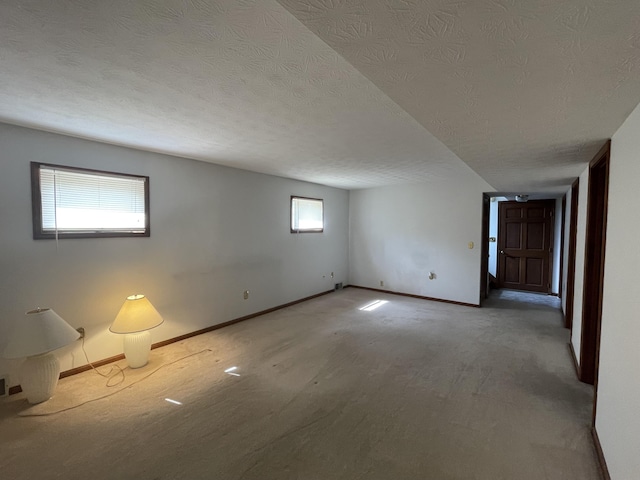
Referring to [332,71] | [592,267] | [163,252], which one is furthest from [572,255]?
[163,252]

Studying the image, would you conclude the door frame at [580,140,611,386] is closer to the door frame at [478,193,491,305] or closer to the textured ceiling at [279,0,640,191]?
the textured ceiling at [279,0,640,191]

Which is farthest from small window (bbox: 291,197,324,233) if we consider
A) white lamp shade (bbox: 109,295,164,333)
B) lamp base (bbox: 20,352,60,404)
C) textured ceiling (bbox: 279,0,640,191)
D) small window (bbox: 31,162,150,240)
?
textured ceiling (bbox: 279,0,640,191)

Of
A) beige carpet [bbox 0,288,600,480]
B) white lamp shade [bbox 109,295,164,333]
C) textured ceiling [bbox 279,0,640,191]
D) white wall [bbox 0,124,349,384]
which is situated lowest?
beige carpet [bbox 0,288,600,480]

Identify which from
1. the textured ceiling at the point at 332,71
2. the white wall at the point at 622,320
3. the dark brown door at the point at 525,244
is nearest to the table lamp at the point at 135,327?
the textured ceiling at the point at 332,71

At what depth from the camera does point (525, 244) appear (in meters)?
6.42

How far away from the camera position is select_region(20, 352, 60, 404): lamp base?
2.34 m

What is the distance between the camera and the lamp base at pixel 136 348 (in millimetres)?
2943

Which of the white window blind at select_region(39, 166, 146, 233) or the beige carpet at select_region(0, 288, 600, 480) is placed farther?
the white window blind at select_region(39, 166, 146, 233)

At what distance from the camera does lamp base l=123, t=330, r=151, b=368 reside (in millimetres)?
2943

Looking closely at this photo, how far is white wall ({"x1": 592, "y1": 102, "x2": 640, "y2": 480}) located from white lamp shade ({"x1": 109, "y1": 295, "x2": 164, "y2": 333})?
11.5 feet

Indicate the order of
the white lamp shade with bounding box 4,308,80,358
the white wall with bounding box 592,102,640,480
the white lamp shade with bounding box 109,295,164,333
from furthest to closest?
the white lamp shade with bounding box 109,295,164,333 < the white lamp shade with bounding box 4,308,80,358 < the white wall with bounding box 592,102,640,480

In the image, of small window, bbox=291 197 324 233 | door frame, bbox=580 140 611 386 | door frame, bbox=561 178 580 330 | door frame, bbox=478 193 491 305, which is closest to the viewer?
door frame, bbox=580 140 611 386

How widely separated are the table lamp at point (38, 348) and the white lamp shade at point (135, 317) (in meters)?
0.46

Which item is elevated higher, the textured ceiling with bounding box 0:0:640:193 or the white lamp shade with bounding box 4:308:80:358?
the textured ceiling with bounding box 0:0:640:193
